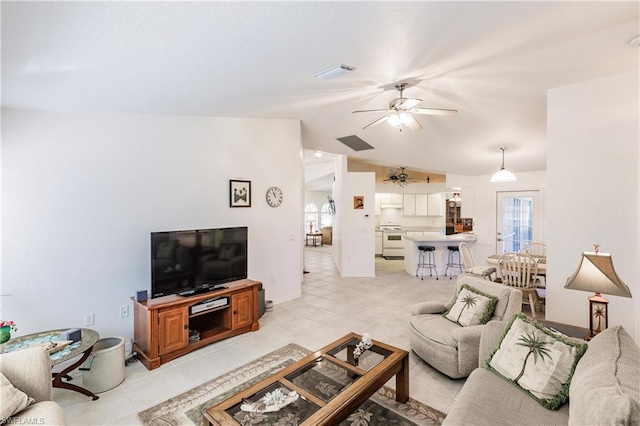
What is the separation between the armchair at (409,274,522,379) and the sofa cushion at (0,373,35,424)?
293cm

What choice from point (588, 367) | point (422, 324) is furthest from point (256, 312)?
point (588, 367)

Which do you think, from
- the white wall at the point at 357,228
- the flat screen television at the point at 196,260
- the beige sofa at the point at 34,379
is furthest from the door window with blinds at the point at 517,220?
the beige sofa at the point at 34,379

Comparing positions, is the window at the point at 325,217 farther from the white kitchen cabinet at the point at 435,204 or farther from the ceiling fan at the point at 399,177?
the white kitchen cabinet at the point at 435,204

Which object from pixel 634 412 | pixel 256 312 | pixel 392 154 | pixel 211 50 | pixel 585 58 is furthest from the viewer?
pixel 392 154

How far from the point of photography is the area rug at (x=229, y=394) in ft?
7.03

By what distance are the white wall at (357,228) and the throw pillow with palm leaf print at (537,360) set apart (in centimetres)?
481

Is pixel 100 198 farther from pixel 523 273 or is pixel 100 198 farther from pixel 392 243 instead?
pixel 392 243

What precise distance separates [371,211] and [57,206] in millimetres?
5486

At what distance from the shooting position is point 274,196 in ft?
15.4

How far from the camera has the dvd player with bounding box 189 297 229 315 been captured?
318 cm

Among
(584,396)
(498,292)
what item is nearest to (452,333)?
(498,292)

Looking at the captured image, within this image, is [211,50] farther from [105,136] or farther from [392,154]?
[392,154]

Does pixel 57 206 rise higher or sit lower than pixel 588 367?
higher

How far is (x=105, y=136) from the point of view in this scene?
10.7 ft
